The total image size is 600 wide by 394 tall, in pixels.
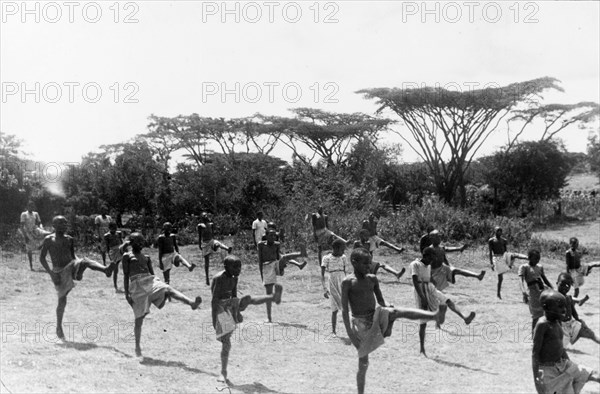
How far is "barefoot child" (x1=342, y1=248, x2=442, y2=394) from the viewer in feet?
21.6

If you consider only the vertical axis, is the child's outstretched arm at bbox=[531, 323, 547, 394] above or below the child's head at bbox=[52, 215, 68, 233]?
below

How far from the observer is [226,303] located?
7367mm

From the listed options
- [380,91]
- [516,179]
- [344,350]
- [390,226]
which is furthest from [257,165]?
[344,350]

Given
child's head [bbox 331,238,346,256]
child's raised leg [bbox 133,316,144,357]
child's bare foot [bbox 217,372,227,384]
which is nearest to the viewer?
child's bare foot [bbox 217,372,227,384]

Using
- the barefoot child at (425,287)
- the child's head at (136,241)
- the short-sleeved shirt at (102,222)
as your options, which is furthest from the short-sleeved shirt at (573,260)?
the short-sleeved shirt at (102,222)

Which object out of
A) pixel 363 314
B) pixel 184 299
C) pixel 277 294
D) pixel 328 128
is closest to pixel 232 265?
→ pixel 277 294

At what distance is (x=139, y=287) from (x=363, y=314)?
3106mm

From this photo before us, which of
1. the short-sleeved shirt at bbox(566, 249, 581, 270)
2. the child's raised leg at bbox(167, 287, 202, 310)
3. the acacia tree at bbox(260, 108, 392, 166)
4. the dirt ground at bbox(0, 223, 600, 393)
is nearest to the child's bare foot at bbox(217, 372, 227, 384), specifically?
the dirt ground at bbox(0, 223, 600, 393)

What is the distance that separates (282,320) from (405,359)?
3203 millimetres

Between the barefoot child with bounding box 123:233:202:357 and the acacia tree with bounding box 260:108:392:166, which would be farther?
the acacia tree with bounding box 260:108:392:166

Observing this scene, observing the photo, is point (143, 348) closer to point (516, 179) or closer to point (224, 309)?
point (224, 309)

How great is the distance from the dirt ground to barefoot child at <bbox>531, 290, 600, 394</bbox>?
2.11 metres

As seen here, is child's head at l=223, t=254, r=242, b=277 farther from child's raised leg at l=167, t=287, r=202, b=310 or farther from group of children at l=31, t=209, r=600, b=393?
child's raised leg at l=167, t=287, r=202, b=310

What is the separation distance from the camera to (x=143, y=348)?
8.88 meters
